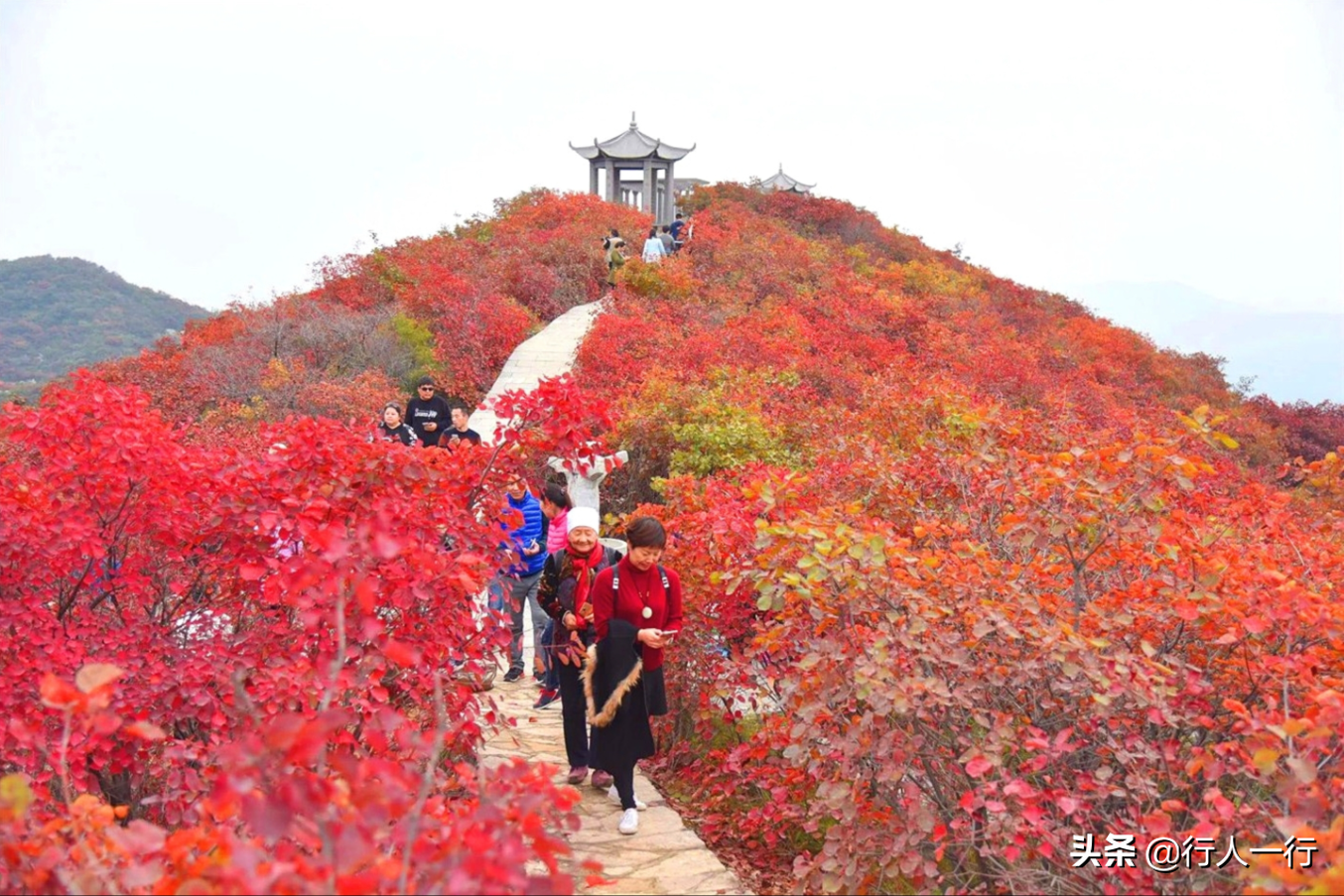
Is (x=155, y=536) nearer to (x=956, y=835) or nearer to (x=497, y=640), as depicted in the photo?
(x=497, y=640)

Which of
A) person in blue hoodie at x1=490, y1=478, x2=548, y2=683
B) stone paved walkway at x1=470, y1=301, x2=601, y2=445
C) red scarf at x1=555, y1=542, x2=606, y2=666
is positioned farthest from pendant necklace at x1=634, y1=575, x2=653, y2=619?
stone paved walkway at x1=470, y1=301, x2=601, y2=445

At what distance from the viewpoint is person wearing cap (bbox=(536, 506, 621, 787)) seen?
4664 millimetres

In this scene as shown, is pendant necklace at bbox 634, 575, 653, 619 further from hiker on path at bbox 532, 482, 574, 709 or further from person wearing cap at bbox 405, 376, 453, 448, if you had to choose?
person wearing cap at bbox 405, 376, 453, 448

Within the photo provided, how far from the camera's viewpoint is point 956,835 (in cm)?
335

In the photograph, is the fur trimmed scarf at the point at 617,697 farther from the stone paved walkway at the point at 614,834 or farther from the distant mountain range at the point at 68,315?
the distant mountain range at the point at 68,315

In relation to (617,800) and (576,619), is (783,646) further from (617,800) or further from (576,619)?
(617,800)

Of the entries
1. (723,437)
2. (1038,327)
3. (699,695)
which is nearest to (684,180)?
(1038,327)

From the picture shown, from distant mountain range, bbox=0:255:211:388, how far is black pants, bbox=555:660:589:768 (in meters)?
35.9

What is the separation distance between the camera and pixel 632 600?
14.5 ft

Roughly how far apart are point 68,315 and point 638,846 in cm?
4670

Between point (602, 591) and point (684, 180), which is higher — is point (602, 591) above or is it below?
below

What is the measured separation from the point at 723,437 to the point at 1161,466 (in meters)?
5.87

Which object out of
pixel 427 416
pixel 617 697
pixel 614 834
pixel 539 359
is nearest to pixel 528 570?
pixel 617 697

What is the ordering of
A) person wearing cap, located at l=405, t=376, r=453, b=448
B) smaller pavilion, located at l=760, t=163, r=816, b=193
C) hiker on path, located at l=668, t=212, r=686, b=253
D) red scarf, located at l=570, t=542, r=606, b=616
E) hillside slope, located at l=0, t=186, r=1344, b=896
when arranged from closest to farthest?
hillside slope, located at l=0, t=186, r=1344, b=896 < red scarf, located at l=570, t=542, r=606, b=616 < person wearing cap, located at l=405, t=376, r=453, b=448 < hiker on path, located at l=668, t=212, r=686, b=253 < smaller pavilion, located at l=760, t=163, r=816, b=193
